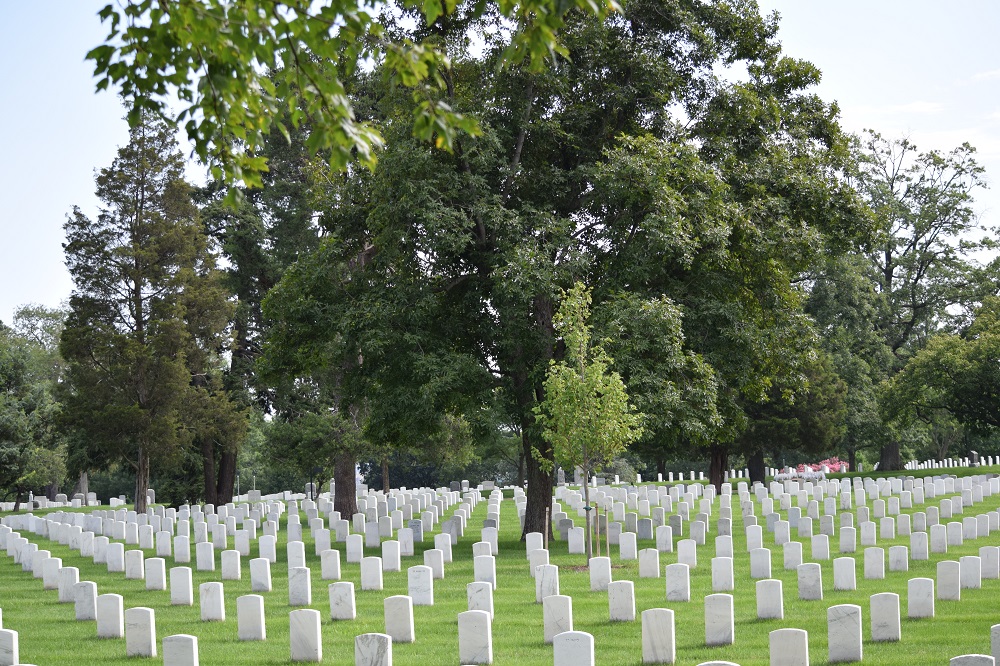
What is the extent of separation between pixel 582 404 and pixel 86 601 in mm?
8668

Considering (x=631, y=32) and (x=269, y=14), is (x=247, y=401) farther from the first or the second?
(x=269, y=14)

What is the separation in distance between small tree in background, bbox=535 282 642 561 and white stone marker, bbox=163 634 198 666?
9.86 m

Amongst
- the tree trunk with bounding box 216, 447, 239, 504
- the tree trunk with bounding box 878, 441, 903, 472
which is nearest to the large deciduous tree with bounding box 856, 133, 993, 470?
the tree trunk with bounding box 878, 441, 903, 472

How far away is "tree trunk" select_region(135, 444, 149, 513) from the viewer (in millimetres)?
36281

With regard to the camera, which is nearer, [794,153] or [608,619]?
[608,619]

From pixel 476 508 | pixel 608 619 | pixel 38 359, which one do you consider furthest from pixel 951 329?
pixel 38 359

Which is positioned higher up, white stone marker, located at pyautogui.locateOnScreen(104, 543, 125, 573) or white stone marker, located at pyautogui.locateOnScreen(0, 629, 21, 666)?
white stone marker, located at pyautogui.locateOnScreen(0, 629, 21, 666)

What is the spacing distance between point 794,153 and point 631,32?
202 inches

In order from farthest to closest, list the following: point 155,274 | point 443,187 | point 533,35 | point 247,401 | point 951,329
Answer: point 951,329 < point 247,401 < point 155,274 < point 443,187 < point 533,35

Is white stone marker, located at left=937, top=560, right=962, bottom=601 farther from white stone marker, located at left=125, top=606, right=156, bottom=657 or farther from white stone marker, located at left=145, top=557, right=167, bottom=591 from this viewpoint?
white stone marker, located at left=145, top=557, right=167, bottom=591

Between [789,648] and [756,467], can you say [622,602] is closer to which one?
[789,648]

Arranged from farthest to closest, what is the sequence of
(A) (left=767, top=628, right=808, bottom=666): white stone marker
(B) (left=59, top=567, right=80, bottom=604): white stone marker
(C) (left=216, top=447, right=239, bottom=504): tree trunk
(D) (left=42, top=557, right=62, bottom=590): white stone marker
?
(C) (left=216, top=447, right=239, bottom=504): tree trunk
(D) (left=42, top=557, right=62, bottom=590): white stone marker
(B) (left=59, top=567, right=80, bottom=604): white stone marker
(A) (left=767, top=628, right=808, bottom=666): white stone marker

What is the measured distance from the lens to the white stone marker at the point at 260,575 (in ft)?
Result: 56.2

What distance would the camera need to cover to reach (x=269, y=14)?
7.47m
